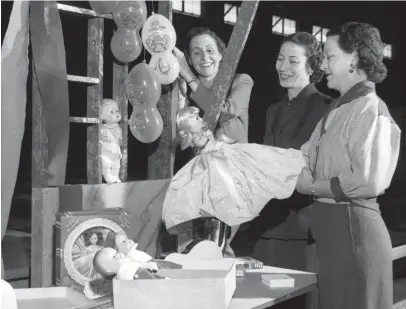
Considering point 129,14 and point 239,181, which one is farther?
point 129,14

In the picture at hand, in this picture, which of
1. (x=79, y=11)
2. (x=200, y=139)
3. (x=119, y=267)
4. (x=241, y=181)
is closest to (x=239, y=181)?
(x=241, y=181)

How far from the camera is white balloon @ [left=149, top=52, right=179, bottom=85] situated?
6.43 ft

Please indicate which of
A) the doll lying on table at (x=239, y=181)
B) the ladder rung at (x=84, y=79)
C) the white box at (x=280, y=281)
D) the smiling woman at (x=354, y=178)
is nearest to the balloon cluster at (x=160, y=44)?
the ladder rung at (x=84, y=79)

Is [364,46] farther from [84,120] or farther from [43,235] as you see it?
[43,235]

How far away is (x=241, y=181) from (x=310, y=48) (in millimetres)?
698

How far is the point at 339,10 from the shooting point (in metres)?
4.52

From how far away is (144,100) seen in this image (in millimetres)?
1912

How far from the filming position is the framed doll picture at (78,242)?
4.84ft

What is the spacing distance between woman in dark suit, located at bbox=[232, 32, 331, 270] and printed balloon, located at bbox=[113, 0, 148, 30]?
0.54 metres

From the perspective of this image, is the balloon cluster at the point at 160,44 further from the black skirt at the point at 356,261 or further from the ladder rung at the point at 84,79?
the black skirt at the point at 356,261

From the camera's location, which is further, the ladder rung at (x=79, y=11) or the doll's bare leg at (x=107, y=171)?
the doll's bare leg at (x=107, y=171)

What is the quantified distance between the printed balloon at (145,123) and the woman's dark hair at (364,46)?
0.67 metres

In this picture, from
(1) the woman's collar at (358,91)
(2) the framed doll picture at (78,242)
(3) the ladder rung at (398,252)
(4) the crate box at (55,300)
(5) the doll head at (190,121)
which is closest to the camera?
(4) the crate box at (55,300)

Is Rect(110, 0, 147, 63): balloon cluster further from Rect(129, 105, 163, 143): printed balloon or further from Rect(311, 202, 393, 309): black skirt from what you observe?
Rect(311, 202, 393, 309): black skirt
